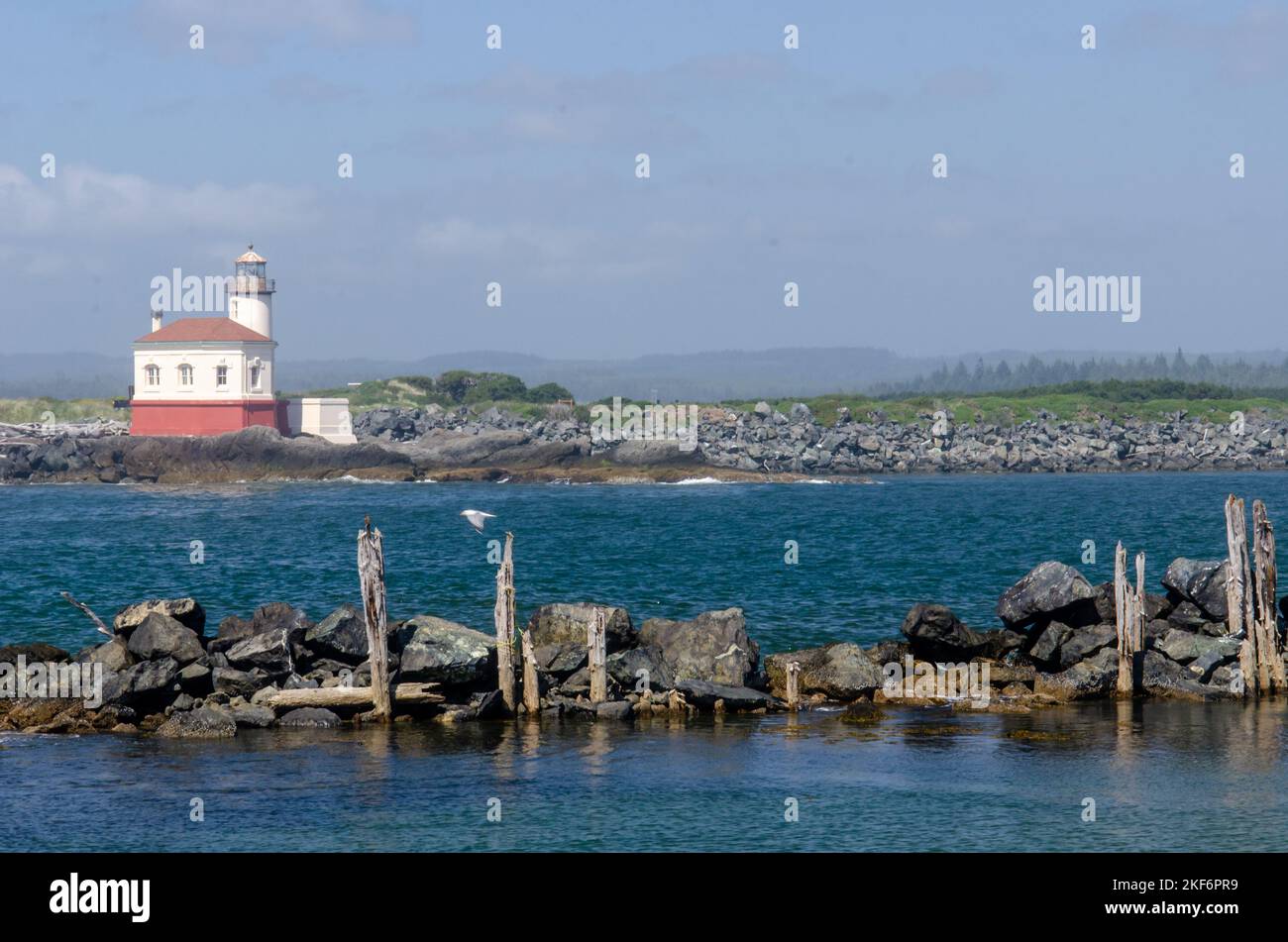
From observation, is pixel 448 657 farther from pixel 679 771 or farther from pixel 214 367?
pixel 214 367

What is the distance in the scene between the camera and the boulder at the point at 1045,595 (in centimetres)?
3189

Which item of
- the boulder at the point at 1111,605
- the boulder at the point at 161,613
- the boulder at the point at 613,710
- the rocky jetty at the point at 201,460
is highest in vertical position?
the rocky jetty at the point at 201,460

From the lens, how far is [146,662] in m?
28.4

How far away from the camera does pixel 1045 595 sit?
32.0 metres

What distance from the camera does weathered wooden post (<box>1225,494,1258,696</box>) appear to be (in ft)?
99.2

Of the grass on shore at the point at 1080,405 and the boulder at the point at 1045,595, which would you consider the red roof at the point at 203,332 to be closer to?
the grass on shore at the point at 1080,405

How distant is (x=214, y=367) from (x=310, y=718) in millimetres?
82952

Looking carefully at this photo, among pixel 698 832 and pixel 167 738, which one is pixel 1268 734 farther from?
pixel 167 738

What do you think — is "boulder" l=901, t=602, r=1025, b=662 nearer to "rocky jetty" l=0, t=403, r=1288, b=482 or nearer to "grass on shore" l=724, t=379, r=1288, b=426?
"rocky jetty" l=0, t=403, r=1288, b=482

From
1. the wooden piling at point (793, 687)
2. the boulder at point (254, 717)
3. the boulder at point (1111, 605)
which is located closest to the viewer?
the boulder at point (254, 717)

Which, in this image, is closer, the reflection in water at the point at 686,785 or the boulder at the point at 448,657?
the reflection in water at the point at 686,785

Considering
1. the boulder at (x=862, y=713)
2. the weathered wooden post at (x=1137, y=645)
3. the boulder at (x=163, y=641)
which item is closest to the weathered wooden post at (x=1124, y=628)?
the weathered wooden post at (x=1137, y=645)

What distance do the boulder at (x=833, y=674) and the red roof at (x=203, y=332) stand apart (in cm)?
8198

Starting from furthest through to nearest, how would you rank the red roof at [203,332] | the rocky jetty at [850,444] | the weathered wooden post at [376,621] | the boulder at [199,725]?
the rocky jetty at [850,444] → the red roof at [203,332] → the weathered wooden post at [376,621] → the boulder at [199,725]
